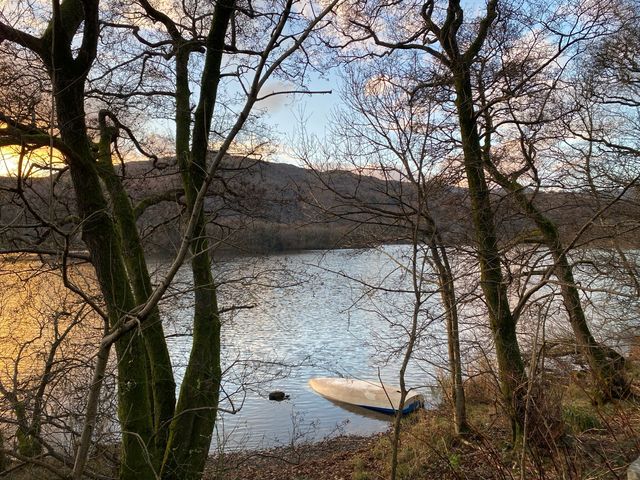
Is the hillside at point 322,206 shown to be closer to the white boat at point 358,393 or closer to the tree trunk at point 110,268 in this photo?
the tree trunk at point 110,268

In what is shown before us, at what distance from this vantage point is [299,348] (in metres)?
17.9

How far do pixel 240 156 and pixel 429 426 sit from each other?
6069 mm

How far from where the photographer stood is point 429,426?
9.99 metres

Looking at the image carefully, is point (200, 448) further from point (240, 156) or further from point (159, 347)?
point (240, 156)

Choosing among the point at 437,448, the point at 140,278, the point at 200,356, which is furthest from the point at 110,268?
the point at 437,448

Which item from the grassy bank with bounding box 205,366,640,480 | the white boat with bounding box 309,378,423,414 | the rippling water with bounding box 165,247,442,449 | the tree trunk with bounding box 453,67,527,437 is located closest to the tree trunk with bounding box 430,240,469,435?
the grassy bank with bounding box 205,366,640,480

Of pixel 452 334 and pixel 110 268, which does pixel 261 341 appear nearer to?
pixel 452 334

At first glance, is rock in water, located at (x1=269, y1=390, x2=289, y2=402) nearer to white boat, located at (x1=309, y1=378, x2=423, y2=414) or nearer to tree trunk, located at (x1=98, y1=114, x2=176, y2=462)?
white boat, located at (x1=309, y1=378, x2=423, y2=414)

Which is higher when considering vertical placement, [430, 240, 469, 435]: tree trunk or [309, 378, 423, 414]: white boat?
[430, 240, 469, 435]: tree trunk

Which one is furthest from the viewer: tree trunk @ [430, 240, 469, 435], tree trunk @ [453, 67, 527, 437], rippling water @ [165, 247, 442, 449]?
rippling water @ [165, 247, 442, 449]

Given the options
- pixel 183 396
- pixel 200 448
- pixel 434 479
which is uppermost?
pixel 183 396

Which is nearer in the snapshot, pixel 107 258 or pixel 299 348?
pixel 107 258

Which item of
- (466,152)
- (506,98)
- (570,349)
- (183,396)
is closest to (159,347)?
(183,396)

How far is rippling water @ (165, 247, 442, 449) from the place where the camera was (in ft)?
28.1
